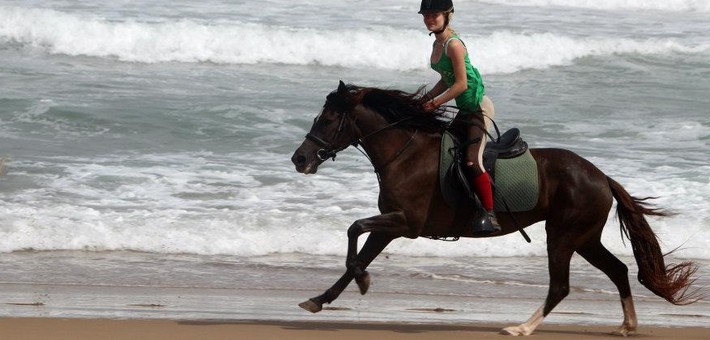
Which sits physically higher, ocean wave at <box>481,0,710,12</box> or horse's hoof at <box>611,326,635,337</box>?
horse's hoof at <box>611,326,635,337</box>

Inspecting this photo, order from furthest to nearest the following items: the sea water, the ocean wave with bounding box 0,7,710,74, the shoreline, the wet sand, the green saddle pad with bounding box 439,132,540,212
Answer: the ocean wave with bounding box 0,7,710,74 < the sea water < the green saddle pad with bounding box 439,132,540,212 < the wet sand < the shoreline

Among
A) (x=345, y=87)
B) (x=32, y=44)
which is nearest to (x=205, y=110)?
(x=32, y=44)

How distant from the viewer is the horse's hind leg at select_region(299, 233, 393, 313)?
723 cm

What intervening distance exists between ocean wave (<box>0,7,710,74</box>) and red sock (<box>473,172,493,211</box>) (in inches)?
583

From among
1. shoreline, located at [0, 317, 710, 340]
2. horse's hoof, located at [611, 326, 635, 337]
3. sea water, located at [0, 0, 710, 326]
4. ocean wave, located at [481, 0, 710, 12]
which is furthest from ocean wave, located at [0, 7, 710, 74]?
horse's hoof, located at [611, 326, 635, 337]

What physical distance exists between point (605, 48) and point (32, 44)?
418 inches

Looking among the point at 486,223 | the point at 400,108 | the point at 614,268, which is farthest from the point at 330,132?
the point at 614,268

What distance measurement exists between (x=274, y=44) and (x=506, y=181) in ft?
50.9

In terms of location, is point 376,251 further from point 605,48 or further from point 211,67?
point 605,48

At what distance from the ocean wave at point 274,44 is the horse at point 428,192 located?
14448mm

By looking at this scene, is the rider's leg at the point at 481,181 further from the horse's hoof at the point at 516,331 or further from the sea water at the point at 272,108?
the sea water at the point at 272,108

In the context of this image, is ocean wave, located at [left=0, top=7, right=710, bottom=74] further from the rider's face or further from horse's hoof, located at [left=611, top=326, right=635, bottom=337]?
horse's hoof, located at [left=611, top=326, right=635, bottom=337]

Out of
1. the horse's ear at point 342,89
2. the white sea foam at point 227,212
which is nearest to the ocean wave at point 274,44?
the white sea foam at point 227,212

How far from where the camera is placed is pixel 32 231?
33.6 feet
